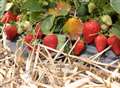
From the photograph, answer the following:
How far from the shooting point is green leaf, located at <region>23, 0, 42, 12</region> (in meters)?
1.58

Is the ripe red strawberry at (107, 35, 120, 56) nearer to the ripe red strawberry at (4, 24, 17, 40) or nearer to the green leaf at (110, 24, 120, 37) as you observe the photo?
the green leaf at (110, 24, 120, 37)

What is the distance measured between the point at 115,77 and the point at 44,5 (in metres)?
0.46

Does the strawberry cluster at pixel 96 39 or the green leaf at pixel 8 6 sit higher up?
the green leaf at pixel 8 6

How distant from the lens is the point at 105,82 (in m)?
1.19

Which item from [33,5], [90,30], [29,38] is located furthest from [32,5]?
[90,30]

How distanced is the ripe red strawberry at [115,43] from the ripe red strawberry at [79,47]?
92mm

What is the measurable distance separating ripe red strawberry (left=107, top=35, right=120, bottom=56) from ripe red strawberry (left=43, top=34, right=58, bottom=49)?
0.18 meters

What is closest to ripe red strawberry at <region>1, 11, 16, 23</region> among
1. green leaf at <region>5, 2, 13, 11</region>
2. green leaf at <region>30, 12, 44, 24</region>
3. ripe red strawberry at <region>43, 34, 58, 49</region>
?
green leaf at <region>5, 2, 13, 11</region>

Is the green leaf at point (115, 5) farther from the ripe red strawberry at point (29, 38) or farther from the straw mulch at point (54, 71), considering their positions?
the ripe red strawberry at point (29, 38)

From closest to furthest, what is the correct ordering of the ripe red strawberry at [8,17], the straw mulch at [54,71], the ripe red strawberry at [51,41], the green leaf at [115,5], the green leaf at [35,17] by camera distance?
the straw mulch at [54,71]
the green leaf at [115,5]
the ripe red strawberry at [51,41]
the green leaf at [35,17]
the ripe red strawberry at [8,17]

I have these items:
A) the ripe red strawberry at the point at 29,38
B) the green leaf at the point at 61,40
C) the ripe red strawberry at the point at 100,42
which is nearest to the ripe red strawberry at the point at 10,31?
the ripe red strawberry at the point at 29,38

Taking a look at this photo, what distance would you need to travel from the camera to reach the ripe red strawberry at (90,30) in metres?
1.48

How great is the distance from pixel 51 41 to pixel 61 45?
35 mm

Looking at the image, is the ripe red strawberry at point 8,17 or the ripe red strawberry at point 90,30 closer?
the ripe red strawberry at point 90,30
